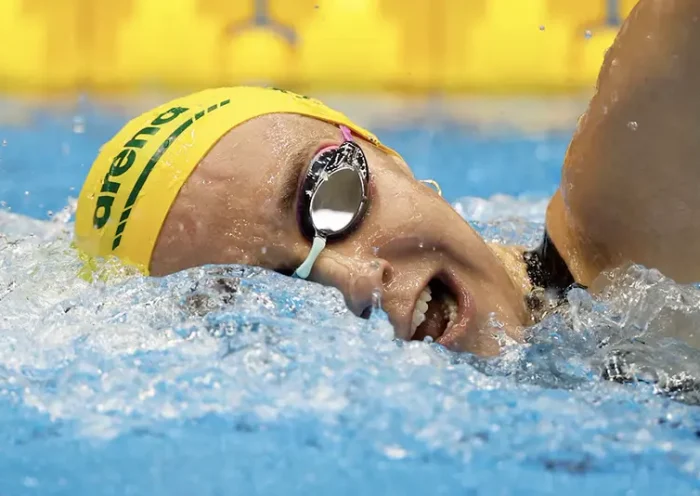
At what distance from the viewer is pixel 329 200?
140 centimetres

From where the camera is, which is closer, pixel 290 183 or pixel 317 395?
pixel 317 395

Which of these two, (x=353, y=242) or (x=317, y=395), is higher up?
(x=353, y=242)

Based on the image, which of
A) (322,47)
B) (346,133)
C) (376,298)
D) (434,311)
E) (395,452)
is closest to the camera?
(395,452)

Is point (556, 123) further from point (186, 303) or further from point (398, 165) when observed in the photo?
point (186, 303)

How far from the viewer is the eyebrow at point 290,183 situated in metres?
1.40

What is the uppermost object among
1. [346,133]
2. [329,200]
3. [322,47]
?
[322,47]

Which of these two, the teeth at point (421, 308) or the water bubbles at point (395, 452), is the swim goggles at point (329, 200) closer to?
the teeth at point (421, 308)

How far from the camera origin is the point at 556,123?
3428 mm

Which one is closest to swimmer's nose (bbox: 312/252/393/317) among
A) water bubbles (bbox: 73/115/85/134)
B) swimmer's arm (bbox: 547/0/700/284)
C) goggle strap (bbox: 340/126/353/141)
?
goggle strap (bbox: 340/126/353/141)

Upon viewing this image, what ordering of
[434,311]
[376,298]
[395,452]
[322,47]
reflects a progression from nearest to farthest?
[395,452], [376,298], [434,311], [322,47]

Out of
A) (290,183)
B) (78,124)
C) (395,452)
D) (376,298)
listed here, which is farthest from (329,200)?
(78,124)

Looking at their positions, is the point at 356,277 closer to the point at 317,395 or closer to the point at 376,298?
the point at 376,298

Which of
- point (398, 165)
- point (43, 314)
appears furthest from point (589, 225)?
point (43, 314)

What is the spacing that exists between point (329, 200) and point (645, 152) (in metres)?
0.46
